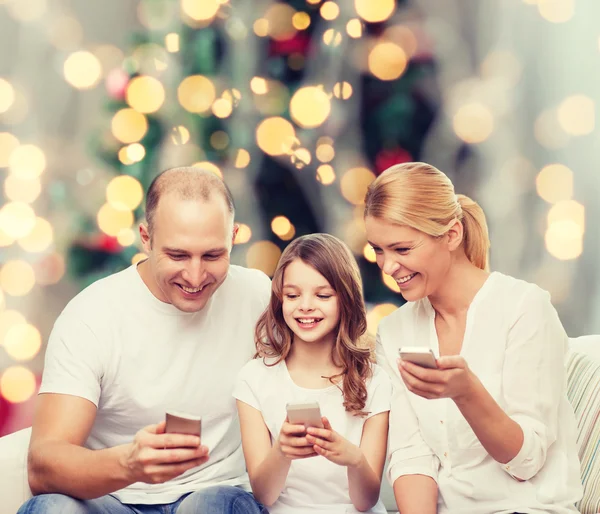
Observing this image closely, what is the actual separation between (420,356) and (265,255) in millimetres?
1294

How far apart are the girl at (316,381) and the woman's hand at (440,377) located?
1.00ft

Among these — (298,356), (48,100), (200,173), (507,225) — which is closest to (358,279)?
(298,356)

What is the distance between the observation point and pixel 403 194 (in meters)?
1.56

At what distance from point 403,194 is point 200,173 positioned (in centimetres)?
46

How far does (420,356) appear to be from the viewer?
4.24ft

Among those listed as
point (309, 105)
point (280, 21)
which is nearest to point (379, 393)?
point (309, 105)

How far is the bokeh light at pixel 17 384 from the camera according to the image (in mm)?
2502

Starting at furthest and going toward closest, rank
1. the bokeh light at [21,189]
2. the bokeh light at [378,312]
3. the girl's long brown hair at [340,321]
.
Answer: the bokeh light at [378,312], the bokeh light at [21,189], the girl's long brown hair at [340,321]

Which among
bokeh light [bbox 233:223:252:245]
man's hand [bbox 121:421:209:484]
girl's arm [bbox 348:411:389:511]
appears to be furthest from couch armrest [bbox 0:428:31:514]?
bokeh light [bbox 233:223:252:245]

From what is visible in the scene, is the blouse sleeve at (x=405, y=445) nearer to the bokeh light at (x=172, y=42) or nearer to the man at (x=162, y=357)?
the man at (x=162, y=357)

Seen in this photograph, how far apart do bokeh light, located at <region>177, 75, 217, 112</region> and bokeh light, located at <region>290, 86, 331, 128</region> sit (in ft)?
0.86

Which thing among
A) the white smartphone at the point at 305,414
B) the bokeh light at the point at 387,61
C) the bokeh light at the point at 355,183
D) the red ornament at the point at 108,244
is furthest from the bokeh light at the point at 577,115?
the white smartphone at the point at 305,414

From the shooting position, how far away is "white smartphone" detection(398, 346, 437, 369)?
128cm

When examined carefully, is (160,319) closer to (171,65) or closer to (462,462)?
(462,462)
